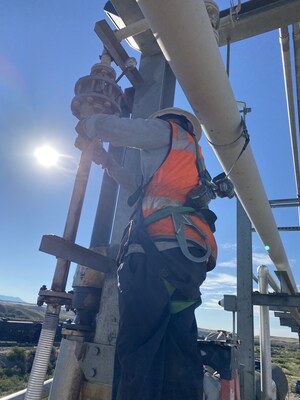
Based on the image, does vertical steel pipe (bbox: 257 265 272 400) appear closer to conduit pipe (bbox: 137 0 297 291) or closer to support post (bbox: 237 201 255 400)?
support post (bbox: 237 201 255 400)

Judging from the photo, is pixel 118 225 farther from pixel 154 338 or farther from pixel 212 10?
pixel 212 10

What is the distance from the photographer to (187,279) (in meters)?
1.89

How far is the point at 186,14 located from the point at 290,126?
12.1ft

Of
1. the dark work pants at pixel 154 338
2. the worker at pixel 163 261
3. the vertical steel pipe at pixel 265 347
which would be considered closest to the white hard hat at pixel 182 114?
the worker at pixel 163 261

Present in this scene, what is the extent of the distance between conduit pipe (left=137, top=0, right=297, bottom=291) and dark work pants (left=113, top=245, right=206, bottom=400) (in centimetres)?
110

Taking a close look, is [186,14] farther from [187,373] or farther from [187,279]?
[187,373]

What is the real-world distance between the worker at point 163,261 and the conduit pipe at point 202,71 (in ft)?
0.91

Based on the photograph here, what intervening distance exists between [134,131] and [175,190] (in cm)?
51

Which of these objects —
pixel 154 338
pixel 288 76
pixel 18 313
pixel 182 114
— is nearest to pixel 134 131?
pixel 182 114

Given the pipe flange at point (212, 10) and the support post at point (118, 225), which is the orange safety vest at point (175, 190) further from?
the pipe flange at point (212, 10)

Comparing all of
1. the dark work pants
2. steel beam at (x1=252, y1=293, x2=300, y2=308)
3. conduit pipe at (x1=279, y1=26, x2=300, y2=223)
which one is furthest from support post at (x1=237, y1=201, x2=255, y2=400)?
the dark work pants

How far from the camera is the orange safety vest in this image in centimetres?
198

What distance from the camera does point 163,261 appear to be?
1880mm

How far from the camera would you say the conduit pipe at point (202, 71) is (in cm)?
167
